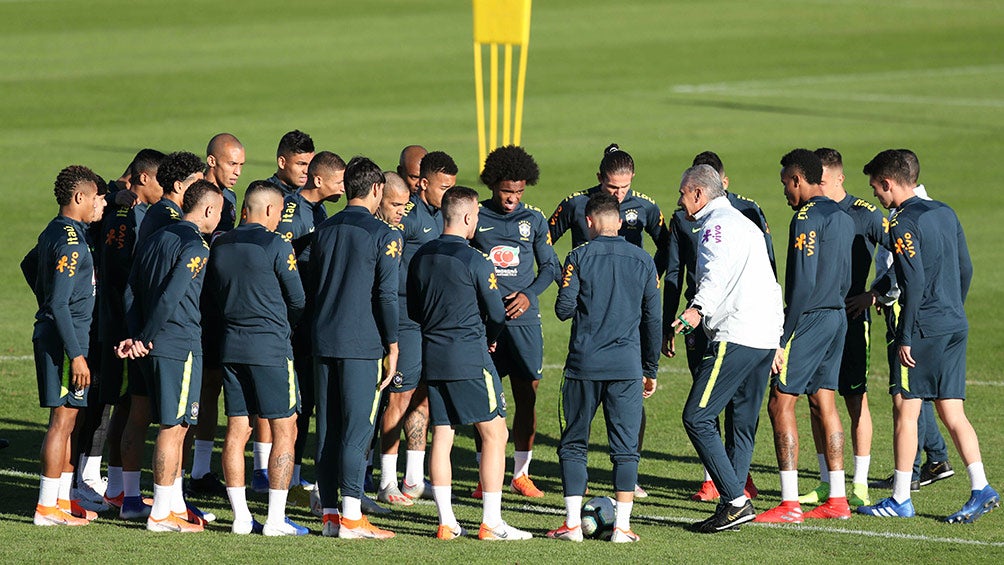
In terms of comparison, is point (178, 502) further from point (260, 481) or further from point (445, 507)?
point (445, 507)

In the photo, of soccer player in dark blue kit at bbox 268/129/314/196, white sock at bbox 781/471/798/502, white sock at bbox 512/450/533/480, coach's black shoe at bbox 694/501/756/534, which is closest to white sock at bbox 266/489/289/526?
white sock at bbox 512/450/533/480

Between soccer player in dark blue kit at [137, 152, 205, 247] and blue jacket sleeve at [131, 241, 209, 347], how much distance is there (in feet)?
1.73

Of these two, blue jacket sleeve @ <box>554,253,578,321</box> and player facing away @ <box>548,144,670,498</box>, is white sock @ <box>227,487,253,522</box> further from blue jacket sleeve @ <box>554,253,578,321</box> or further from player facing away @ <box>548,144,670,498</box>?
player facing away @ <box>548,144,670,498</box>

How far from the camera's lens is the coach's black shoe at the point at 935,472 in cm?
1089

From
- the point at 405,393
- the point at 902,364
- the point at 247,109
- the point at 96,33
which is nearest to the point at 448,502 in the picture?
the point at 405,393

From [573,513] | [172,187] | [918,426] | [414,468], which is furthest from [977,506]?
[172,187]

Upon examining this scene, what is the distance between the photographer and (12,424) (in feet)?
39.4

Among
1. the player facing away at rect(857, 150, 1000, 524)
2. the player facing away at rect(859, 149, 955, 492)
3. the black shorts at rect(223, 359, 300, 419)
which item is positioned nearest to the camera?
the black shorts at rect(223, 359, 300, 419)

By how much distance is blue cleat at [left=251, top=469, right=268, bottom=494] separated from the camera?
401 inches

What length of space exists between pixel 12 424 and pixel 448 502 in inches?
184

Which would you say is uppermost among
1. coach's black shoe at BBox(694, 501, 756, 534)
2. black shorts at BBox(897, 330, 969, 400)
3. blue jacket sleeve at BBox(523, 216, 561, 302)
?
blue jacket sleeve at BBox(523, 216, 561, 302)

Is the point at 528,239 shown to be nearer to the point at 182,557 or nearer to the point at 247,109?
the point at 182,557

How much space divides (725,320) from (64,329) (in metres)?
4.02

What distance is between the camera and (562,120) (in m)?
29.5
